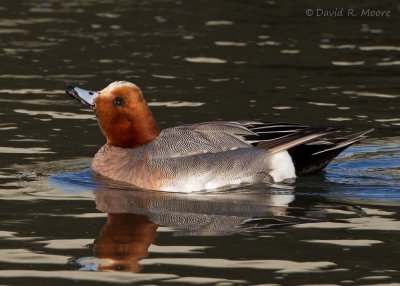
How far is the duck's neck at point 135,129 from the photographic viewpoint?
10.2m

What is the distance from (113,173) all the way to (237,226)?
197cm

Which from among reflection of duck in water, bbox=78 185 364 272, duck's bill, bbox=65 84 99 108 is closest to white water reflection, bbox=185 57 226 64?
duck's bill, bbox=65 84 99 108

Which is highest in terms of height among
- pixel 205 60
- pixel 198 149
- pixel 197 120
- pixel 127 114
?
pixel 127 114

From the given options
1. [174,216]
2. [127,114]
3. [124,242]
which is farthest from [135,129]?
[124,242]

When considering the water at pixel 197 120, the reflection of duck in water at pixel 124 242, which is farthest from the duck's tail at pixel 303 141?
the reflection of duck in water at pixel 124 242

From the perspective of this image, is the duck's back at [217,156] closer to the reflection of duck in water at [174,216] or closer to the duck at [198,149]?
the duck at [198,149]

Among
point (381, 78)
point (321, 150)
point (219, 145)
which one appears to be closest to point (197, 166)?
point (219, 145)

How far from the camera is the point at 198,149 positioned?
988cm

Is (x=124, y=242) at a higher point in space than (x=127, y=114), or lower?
lower

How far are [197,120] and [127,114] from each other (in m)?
2.03

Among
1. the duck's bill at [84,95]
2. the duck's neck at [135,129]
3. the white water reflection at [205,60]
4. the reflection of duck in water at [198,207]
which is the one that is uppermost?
the duck's bill at [84,95]

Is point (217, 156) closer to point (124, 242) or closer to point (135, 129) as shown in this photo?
point (135, 129)

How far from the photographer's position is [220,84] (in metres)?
13.6

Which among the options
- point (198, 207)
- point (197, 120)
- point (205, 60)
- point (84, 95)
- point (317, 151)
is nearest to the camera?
point (198, 207)
